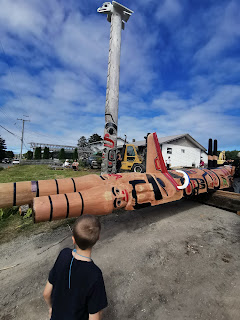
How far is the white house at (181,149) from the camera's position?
909 inches

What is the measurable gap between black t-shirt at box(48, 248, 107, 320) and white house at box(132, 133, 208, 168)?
21.7m

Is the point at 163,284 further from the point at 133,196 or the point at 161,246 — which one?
the point at 133,196

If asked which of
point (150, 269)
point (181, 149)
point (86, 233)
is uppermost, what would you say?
point (181, 149)

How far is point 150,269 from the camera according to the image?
2.62 m

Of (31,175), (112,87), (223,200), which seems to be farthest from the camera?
(31,175)

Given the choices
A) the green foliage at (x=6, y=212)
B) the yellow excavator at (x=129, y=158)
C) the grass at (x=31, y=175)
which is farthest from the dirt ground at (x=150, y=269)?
the yellow excavator at (x=129, y=158)

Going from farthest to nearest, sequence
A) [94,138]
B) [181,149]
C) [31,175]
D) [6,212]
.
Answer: [94,138] < [181,149] < [31,175] < [6,212]

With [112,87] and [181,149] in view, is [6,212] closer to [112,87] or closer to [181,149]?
[112,87]

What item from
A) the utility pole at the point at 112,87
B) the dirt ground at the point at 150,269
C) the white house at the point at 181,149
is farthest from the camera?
the white house at the point at 181,149

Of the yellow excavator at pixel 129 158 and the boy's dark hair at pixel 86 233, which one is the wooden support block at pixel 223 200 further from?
the yellow excavator at pixel 129 158

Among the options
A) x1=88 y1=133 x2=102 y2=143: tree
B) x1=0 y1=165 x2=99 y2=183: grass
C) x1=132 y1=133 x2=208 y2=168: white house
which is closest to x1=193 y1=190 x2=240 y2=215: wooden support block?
x1=0 y1=165 x2=99 y2=183: grass

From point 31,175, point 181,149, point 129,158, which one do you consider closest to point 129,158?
point 129,158

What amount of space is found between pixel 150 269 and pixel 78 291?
1.78 m

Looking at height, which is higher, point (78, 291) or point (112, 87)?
point (112, 87)
